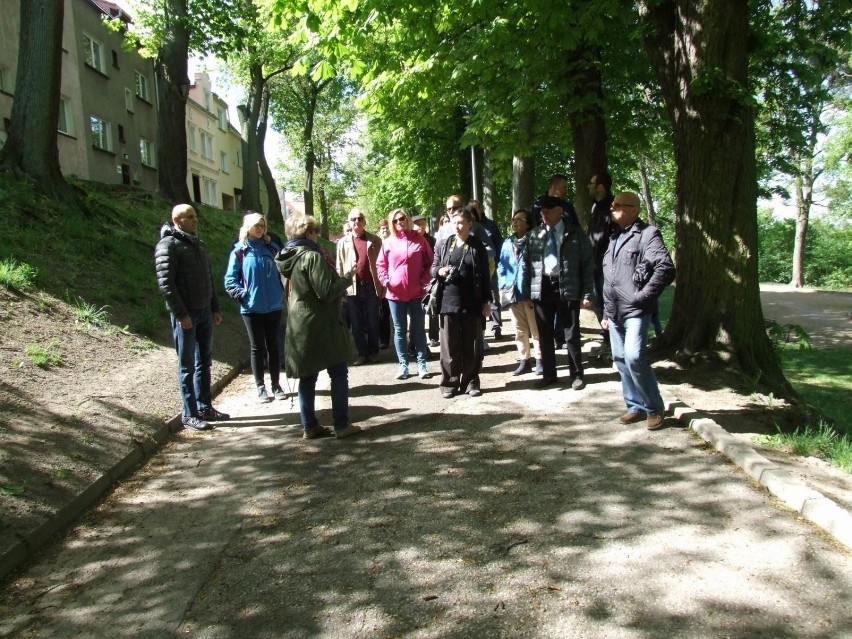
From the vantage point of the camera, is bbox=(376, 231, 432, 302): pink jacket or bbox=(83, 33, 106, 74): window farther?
bbox=(83, 33, 106, 74): window

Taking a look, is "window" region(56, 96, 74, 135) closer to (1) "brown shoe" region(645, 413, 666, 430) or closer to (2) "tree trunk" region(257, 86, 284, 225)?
(2) "tree trunk" region(257, 86, 284, 225)

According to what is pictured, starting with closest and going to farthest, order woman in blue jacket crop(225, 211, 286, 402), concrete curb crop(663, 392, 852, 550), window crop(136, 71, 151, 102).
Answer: concrete curb crop(663, 392, 852, 550), woman in blue jacket crop(225, 211, 286, 402), window crop(136, 71, 151, 102)

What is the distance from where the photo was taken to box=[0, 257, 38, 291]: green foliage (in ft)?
26.8

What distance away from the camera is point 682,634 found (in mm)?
2998

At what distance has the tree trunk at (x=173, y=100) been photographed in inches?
647

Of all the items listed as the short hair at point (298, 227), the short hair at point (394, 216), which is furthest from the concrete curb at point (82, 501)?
the short hair at point (394, 216)

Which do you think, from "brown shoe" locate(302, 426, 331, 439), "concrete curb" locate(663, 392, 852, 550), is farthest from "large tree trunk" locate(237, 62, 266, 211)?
"concrete curb" locate(663, 392, 852, 550)

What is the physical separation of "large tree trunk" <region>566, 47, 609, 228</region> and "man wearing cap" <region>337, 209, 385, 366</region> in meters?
3.83

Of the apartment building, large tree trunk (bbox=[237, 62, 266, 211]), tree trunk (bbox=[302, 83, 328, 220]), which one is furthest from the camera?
tree trunk (bbox=[302, 83, 328, 220])

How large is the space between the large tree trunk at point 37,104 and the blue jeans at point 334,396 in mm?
7968

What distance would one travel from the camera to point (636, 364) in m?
5.75

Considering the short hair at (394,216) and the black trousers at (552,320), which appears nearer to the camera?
the black trousers at (552,320)

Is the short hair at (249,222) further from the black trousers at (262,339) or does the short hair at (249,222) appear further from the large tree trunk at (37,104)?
the large tree trunk at (37,104)

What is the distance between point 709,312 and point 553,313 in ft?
6.05
